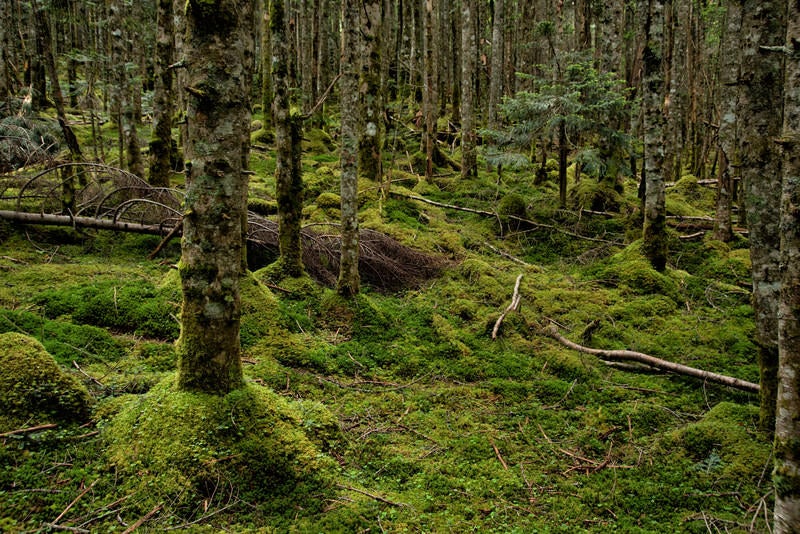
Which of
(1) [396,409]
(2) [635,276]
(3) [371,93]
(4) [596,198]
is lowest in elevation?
(1) [396,409]

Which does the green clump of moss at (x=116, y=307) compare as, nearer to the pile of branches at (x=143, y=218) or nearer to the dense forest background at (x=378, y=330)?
the dense forest background at (x=378, y=330)

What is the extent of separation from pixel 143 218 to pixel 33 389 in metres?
5.38

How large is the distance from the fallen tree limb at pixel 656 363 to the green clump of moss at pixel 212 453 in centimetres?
448

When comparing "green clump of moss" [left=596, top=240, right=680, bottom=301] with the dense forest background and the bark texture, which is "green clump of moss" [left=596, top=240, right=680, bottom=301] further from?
the bark texture

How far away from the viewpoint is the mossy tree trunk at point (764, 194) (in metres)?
4.44

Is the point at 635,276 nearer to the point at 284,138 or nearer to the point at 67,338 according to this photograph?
the point at 284,138

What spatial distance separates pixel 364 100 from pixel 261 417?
982 centimetres

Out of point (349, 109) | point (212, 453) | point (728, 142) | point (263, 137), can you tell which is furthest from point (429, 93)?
point (212, 453)

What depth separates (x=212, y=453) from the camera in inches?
141

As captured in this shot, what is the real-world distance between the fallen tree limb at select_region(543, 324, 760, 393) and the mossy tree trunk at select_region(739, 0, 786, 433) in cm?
121

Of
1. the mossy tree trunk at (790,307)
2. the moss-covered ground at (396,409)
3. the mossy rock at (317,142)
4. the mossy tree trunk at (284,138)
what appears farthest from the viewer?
the mossy rock at (317,142)

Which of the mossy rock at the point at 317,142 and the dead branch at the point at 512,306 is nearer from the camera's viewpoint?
the dead branch at the point at 512,306

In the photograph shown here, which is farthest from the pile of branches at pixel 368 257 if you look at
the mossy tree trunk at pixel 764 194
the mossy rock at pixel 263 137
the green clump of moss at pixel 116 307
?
the mossy rock at pixel 263 137

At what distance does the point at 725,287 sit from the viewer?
29.3 feet
